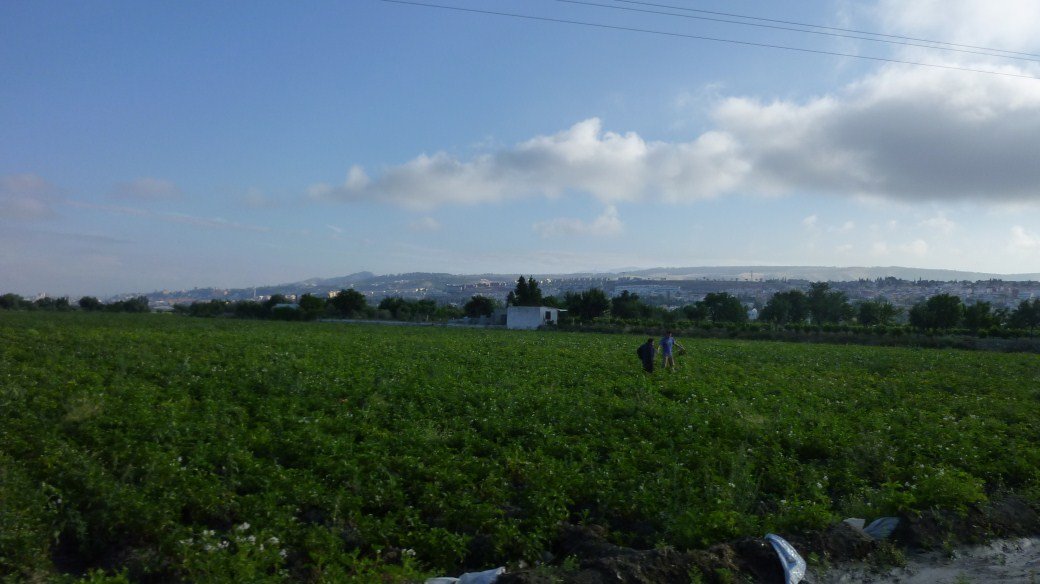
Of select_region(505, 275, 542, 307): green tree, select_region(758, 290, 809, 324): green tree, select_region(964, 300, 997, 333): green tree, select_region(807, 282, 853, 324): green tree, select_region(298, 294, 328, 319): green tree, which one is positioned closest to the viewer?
select_region(964, 300, 997, 333): green tree

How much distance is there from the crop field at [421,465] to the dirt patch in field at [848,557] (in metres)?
0.35

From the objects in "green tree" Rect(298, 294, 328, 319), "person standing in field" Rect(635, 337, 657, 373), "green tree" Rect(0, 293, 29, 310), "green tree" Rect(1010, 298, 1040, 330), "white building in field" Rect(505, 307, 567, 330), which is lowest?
"green tree" Rect(1010, 298, 1040, 330)

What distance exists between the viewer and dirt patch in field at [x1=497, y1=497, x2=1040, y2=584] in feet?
18.7

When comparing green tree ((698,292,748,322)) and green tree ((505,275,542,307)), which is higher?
green tree ((505,275,542,307))

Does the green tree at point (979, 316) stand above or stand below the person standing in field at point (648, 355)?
below

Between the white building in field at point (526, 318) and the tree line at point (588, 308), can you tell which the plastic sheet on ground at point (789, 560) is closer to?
the white building in field at point (526, 318)

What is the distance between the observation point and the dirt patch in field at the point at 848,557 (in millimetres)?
5711

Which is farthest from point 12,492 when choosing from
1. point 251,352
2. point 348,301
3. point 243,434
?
point 348,301

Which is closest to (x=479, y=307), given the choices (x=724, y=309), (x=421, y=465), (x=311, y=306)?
(x=311, y=306)

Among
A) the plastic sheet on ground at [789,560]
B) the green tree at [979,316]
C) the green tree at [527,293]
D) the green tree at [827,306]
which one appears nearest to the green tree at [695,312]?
the green tree at [827,306]

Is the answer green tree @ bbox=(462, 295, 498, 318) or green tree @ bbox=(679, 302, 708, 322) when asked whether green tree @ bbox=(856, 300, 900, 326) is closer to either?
green tree @ bbox=(679, 302, 708, 322)

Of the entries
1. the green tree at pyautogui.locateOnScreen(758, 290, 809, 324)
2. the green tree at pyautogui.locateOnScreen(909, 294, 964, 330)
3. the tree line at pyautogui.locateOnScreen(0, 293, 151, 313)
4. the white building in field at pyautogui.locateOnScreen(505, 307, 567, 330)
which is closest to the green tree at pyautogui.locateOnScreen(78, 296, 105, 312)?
the tree line at pyautogui.locateOnScreen(0, 293, 151, 313)

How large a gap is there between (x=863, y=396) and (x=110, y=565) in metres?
15.6

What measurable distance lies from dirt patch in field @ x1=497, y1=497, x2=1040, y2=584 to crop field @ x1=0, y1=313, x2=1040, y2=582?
350 millimetres
